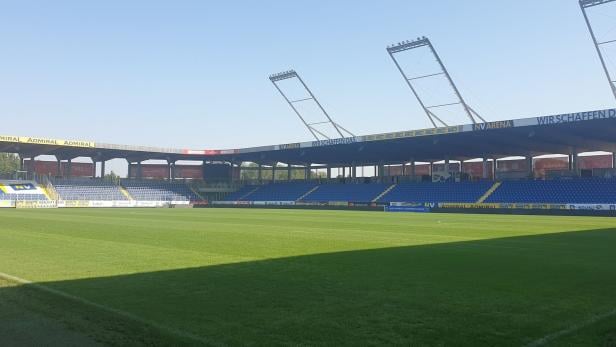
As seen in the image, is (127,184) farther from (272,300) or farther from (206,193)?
(272,300)

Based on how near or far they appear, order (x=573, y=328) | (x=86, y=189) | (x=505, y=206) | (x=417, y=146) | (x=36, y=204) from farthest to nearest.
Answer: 1. (x=86, y=189)
2. (x=36, y=204)
3. (x=417, y=146)
4. (x=505, y=206)
5. (x=573, y=328)

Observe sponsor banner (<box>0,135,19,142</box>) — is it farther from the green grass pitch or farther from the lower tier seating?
the green grass pitch

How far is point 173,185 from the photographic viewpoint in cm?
7806

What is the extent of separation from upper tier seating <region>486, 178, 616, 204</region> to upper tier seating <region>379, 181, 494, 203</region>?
2458mm

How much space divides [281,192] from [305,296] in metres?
63.4

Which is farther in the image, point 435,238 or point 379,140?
point 379,140

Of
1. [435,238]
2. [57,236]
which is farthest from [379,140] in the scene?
[57,236]

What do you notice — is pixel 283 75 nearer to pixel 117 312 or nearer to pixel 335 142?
pixel 335 142

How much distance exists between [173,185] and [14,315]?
73878 millimetres

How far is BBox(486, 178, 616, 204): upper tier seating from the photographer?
1695 inches

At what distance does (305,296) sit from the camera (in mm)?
7496

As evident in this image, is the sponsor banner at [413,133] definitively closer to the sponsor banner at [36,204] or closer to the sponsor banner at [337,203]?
the sponsor banner at [337,203]

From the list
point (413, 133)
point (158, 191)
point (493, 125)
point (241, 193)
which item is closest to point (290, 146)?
point (241, 193)

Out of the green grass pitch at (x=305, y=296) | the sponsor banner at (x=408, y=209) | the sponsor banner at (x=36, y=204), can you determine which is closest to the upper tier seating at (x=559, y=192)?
the sponsor banner at (x=408, y=209)
